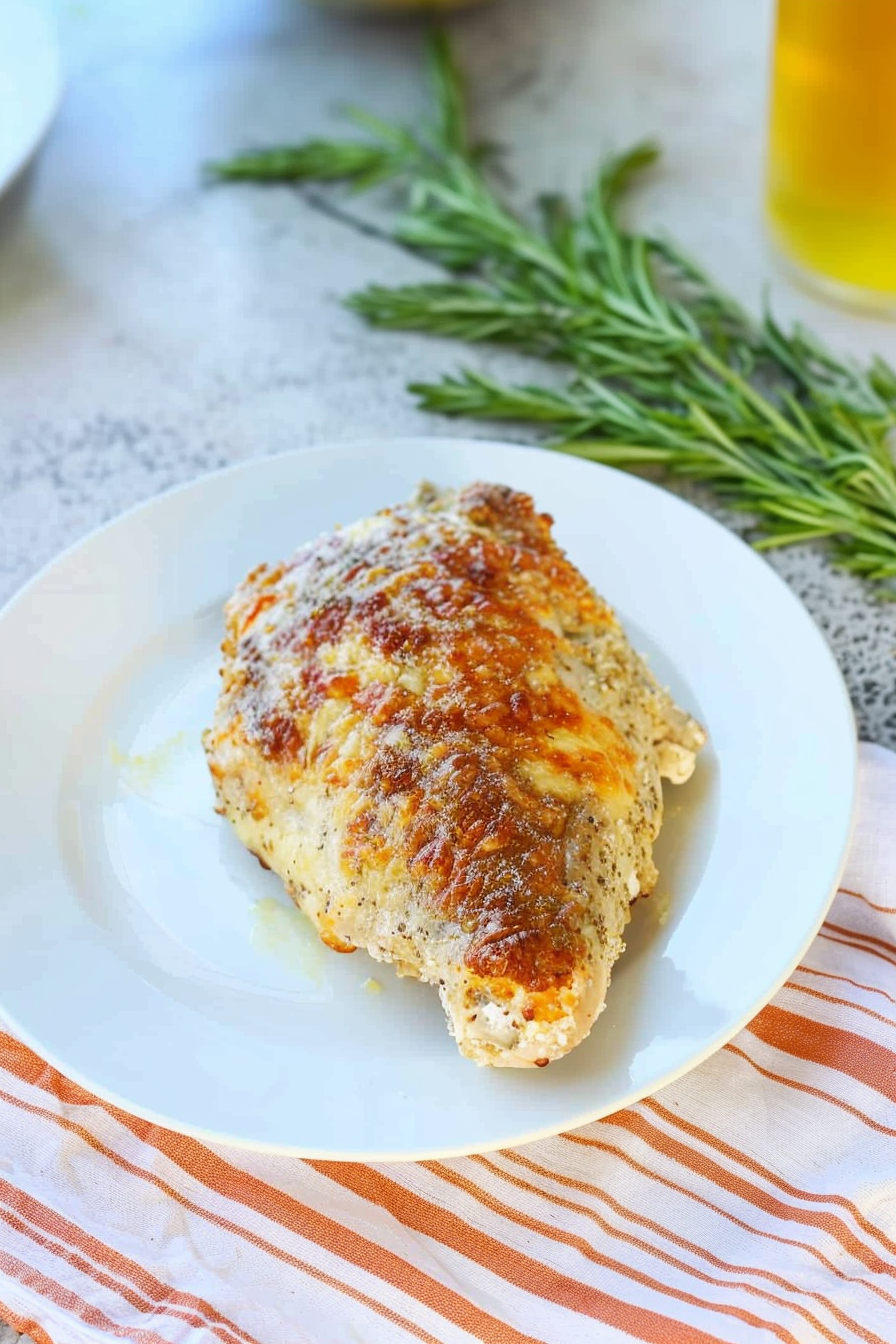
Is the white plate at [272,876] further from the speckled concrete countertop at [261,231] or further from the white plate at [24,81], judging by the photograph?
the white plate at [24,81]

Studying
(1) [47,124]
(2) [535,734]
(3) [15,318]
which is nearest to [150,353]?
(3) [15,318]

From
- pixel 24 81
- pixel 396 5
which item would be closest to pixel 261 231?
pixel 24 81

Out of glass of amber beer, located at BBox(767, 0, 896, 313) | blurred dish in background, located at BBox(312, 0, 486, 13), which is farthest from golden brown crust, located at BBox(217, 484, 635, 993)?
blurred dish in background, located at BBox(312, 0, 486, 13)

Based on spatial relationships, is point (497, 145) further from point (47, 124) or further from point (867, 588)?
point (867, 588)

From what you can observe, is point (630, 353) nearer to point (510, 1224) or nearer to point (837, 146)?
point (837, 146)

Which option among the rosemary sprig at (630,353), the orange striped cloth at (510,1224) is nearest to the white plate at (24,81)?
the rosemary sprig at (630,353)
